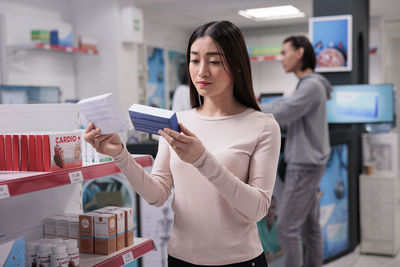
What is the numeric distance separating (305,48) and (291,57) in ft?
0.40

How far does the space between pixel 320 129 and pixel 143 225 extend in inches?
59.6

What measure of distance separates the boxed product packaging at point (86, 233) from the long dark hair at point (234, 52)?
830 millimetres

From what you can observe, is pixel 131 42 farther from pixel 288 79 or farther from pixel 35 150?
pixel 35 150

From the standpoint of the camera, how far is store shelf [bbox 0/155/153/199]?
4.79 ft

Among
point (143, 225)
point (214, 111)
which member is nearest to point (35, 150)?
point (214, 111)

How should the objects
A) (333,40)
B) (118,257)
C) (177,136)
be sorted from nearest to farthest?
(177,136) < (118,257) < (333,40)

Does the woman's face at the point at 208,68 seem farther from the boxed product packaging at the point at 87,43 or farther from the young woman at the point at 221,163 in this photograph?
the boxed product packaging at the point at 87,43

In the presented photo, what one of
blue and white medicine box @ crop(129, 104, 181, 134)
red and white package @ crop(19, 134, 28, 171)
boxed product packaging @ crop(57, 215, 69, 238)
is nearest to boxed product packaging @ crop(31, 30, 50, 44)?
boxed product packaging @ crop(57, 215, 69, 238)

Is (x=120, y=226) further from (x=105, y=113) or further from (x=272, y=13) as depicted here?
(x=272, y=13)

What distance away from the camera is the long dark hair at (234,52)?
1613 millimetres

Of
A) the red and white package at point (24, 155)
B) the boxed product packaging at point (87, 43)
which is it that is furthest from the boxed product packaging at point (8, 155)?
the boxed product packaging at point (87, 43)

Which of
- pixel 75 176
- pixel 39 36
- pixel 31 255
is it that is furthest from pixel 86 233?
pixel 39 36

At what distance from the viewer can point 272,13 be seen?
840cm

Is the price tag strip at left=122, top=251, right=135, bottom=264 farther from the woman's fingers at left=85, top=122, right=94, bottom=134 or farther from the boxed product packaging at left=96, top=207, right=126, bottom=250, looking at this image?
the woman's fingers at left=85, top=122, right=94, bottom=134
